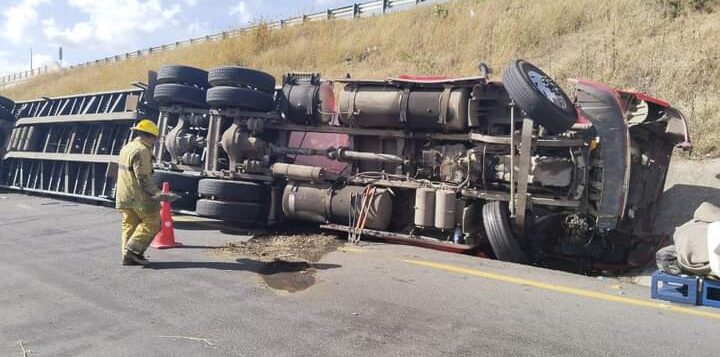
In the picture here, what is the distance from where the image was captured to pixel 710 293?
4176 mm

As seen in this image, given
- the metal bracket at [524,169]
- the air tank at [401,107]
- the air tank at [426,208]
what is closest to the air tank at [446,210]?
the air tank at [426,208]

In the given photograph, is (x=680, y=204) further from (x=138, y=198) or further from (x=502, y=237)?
(x=138, y=198)

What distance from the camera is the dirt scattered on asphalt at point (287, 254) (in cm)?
492

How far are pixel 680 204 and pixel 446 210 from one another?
3.29 m

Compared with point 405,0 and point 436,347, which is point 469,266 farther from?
point 405,0

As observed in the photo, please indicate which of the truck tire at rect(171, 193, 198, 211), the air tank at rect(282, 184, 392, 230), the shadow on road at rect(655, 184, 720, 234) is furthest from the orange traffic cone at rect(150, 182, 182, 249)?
the shadow on road at rect(655, 184, 720, 234)

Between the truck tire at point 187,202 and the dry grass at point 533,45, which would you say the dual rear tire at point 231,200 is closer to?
the truck tire at point 187,202

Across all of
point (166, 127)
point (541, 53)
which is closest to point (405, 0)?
point (541, 53)

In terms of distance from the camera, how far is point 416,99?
6.66 m

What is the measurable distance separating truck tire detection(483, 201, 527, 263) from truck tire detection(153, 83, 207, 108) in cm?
496

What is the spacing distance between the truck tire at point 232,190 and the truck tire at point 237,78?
1398mm

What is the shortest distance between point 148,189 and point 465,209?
3.39m

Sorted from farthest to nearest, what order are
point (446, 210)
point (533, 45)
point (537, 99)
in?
1. point (533, 45)
2. point (446, 210)
3. point (537, 99)

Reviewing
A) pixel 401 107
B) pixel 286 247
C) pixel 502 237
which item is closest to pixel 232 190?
pixel 286 247
